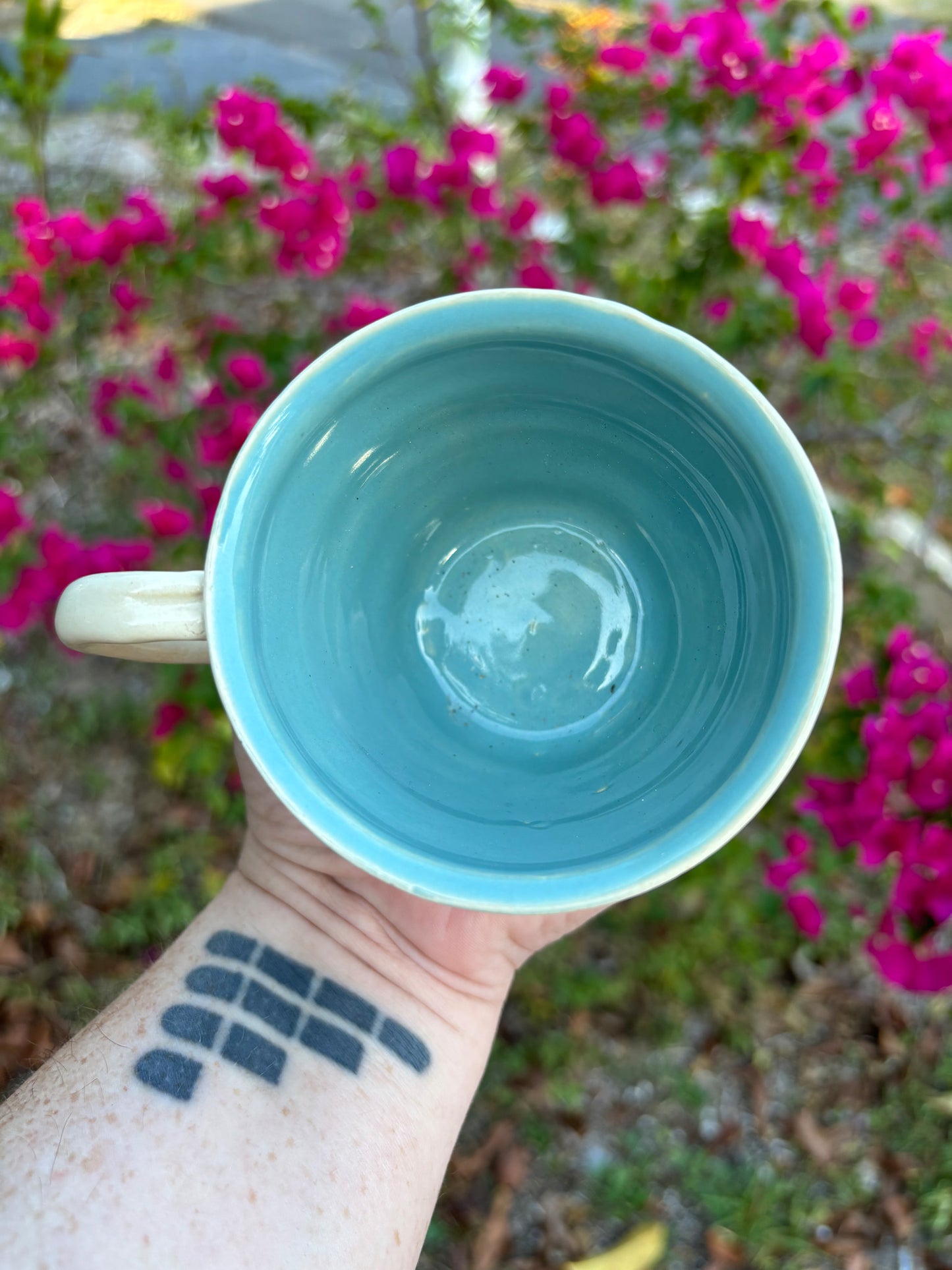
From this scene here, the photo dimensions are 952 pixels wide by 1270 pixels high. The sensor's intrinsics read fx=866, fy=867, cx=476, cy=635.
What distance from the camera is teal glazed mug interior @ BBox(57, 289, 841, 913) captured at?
93 cm

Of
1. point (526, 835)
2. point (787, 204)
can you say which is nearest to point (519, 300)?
point (526, 835)

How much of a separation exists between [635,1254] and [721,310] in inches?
78.7

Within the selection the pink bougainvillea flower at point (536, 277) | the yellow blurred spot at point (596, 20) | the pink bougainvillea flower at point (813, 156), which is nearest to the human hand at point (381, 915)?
the pink bougainvillea flower at point (536, 277)

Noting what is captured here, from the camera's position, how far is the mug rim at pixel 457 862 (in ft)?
2.89

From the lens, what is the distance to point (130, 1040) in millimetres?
1149

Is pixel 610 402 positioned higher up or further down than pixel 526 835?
higher up

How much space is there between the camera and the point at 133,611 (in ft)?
3.06

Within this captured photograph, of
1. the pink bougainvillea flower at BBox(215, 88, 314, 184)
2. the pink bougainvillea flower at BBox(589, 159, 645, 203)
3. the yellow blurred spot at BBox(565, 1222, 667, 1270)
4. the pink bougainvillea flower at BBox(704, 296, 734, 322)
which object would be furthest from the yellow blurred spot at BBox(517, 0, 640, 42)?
the yellow blurred spot at BBox(565, 1222, 667, 1270)

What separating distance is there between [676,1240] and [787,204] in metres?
2.22

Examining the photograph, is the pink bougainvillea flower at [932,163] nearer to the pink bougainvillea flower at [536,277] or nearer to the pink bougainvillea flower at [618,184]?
the pink bougainvillea flower at [618,184]

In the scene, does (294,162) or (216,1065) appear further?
(294,162)

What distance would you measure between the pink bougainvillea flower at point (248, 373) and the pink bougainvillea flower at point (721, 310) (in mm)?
974

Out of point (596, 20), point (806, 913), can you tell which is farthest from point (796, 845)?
point (596, 20)

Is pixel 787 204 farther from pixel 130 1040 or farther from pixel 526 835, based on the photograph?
pixel 130 1040
